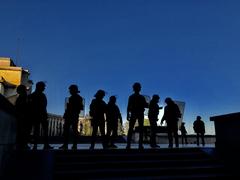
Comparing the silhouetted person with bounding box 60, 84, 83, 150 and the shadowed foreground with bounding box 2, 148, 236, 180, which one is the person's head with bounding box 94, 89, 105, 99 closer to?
the silhouetted person with bounding box 60, 84, 83, 150

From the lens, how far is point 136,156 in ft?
23.7

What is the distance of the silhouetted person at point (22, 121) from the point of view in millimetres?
8219

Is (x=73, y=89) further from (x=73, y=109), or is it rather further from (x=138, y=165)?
(x=138, y=165)

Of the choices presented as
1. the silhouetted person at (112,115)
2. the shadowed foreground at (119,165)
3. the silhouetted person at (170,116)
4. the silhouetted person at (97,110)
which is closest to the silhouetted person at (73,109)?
the silhouetted person at (97,110)

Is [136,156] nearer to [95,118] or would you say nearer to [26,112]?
[95,118]

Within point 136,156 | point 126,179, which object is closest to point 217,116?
point 136,156

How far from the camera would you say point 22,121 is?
855 cm

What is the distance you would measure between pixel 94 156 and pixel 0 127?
2.50m

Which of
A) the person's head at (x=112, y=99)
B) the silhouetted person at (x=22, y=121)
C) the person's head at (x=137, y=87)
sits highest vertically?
the person's head at (x=137, y=87)

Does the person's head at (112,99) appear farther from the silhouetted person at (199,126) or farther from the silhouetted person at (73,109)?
the silhouetted person at (199,126)

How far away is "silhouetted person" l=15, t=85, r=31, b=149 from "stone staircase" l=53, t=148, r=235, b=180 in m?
1.65

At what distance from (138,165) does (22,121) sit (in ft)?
12.3

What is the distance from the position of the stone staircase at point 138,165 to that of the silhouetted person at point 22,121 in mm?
1654

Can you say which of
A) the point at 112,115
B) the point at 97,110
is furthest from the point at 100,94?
the point at 112,115
